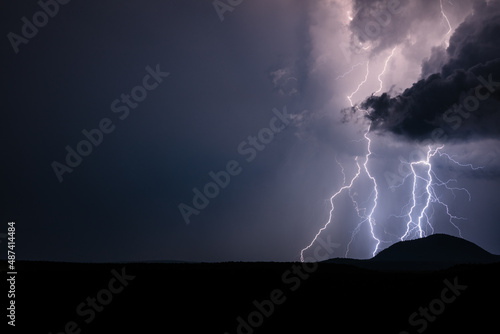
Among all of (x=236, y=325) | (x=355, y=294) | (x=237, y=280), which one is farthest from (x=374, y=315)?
(x=237, y=280)

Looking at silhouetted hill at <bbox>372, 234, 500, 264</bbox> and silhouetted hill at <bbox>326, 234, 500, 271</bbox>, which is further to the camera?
silhouetted hill at <bbox>372, 234, 500, 264</bbox>

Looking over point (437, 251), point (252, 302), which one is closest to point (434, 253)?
point (437, 251)

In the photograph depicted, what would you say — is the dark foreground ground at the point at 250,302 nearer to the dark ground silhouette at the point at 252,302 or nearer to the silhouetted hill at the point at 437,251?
the dark ground silhouette at the point at 252,302

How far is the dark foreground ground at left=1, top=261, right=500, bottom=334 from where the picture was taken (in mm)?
10086

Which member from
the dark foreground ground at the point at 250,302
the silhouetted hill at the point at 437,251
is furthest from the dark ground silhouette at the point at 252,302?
the silhouetted hill at the point at 437,251

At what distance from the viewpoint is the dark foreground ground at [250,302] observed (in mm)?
10086

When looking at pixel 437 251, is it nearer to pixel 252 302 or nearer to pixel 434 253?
pixel 434 253

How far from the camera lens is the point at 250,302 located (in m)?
11.9

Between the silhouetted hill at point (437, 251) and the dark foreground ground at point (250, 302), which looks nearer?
the dark foreground ground at point (250, 302)

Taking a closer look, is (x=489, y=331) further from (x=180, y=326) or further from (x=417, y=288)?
(x=180, y=326)

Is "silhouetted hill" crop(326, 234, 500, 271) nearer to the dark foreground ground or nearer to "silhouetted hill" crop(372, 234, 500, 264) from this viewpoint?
"silhouetted hill" crop(372, 234, 500, 264)

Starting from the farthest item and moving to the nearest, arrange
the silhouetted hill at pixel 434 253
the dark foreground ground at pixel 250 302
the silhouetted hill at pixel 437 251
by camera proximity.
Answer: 1. the silhouetted hill at pixel 437 251
2. the silhouetted hill at pixel 434 253
3. the dark foreground ground at pixel 250 302

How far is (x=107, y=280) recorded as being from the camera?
13492 millimetres

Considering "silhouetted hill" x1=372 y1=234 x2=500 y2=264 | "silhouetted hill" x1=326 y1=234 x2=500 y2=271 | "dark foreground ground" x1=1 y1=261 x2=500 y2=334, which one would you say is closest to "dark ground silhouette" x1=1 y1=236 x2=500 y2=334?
"dark foreground ground" x1=1 y1=261 x2=500 y2=334
